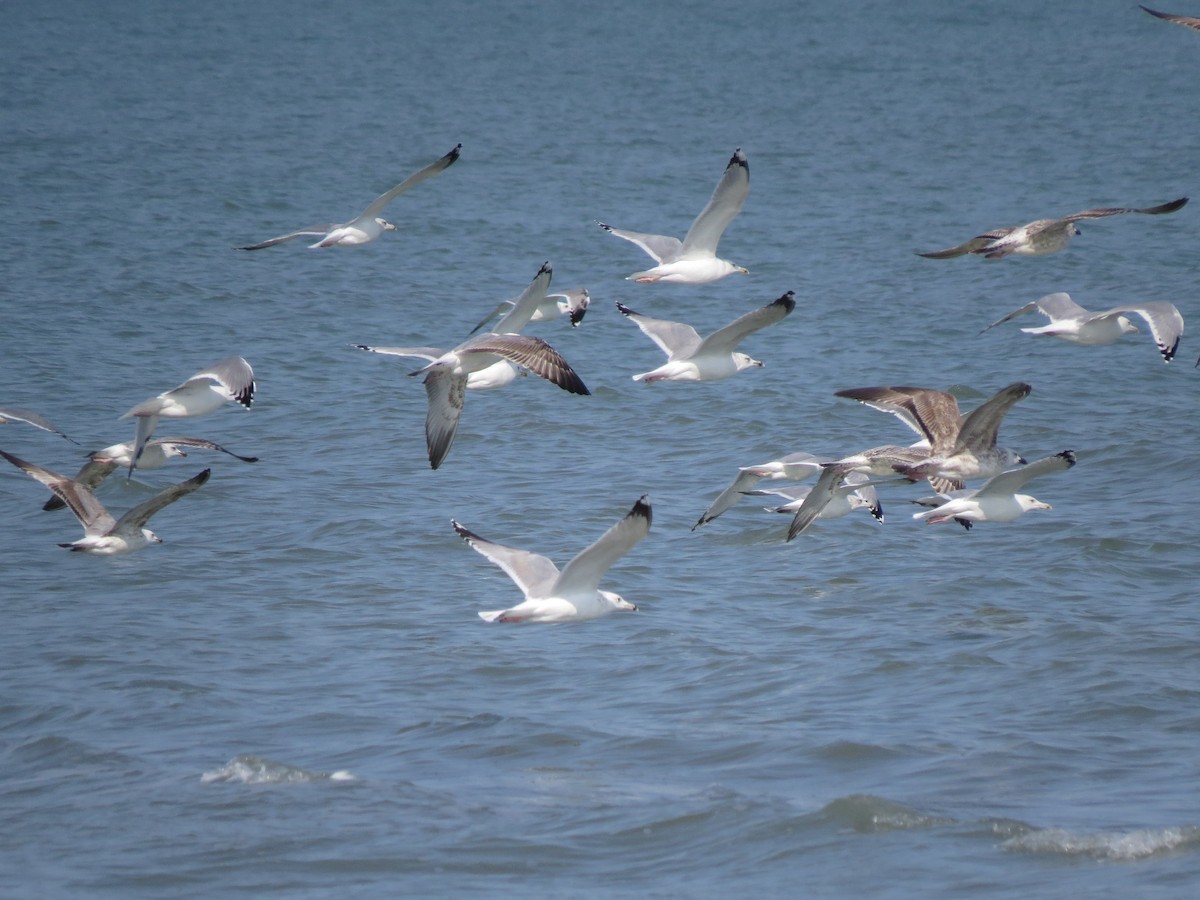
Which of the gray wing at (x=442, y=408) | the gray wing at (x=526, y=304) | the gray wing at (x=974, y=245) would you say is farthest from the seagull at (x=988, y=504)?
the gray wing at (x=442, y=408)

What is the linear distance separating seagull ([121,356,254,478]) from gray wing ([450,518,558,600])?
6.04 ft

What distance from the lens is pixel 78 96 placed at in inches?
1593

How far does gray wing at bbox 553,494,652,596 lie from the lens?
824 centimetres

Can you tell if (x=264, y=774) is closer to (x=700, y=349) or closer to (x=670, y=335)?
(x=700, y=349)

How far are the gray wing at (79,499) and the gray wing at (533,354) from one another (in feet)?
12.1

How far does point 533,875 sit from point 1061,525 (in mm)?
6989

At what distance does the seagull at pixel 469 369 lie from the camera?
385 inches

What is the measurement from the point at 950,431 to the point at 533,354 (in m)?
2.93

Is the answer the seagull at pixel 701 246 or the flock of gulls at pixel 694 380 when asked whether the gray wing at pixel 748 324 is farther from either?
the seagull at pixel 701 246

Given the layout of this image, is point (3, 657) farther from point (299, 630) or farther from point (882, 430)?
point (882, 430)

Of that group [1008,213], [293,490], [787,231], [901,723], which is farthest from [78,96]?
[901,723]

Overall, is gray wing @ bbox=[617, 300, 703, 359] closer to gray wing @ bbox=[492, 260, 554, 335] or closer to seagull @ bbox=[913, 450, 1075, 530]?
gray wing @ bbox=[492, 260, 554, 335]

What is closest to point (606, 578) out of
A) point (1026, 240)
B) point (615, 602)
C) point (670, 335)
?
point (670, 335)

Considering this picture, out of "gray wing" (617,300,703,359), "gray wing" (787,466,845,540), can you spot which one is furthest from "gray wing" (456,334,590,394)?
"gray wing" (787,466,845,540)
